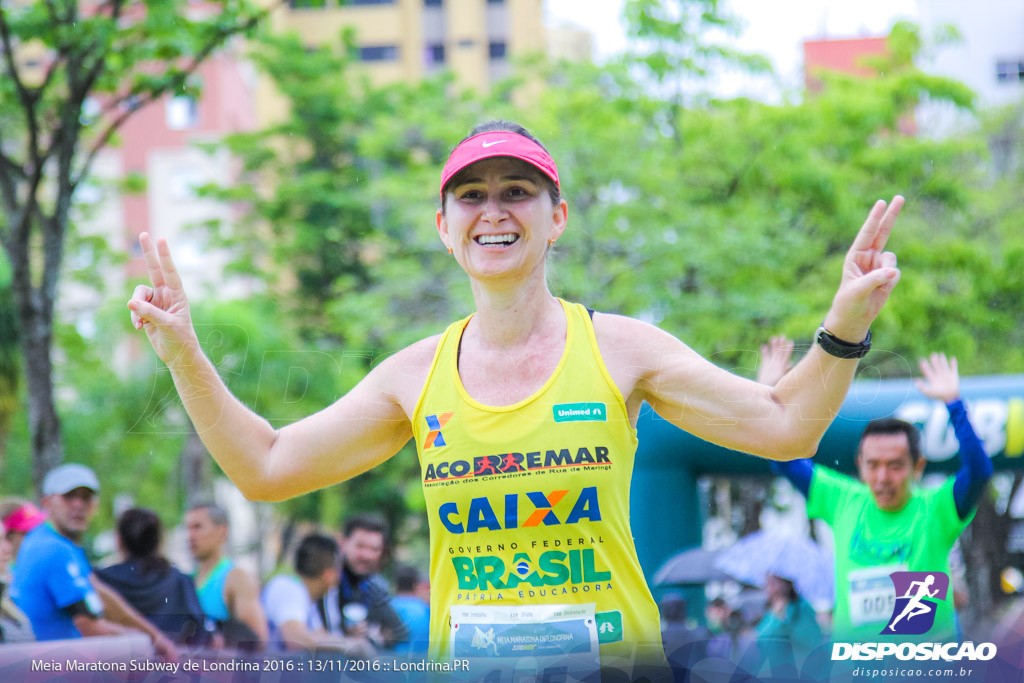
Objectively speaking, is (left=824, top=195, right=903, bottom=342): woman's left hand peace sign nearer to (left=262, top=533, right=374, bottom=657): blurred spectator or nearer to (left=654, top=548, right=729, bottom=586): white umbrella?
(left=262, top=533, right=374, bottom=657): blurred spectator

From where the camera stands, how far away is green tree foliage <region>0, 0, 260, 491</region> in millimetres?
6660

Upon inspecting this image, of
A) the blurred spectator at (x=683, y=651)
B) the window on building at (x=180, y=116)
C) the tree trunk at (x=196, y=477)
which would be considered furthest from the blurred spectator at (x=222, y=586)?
the window on building at (x=180, y=116)

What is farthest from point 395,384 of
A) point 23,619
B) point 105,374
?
point 105,374

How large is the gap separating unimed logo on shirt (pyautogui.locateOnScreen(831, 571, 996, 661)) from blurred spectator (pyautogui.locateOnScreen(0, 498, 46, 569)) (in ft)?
12.6

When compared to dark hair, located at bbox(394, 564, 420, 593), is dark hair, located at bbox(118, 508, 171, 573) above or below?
above

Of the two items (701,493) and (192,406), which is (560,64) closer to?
(701,493)

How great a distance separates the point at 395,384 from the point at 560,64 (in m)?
11.6

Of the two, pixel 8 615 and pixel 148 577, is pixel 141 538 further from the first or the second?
pixel 8 615

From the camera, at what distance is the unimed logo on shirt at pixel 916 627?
61.9 inches

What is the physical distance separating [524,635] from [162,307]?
897mm

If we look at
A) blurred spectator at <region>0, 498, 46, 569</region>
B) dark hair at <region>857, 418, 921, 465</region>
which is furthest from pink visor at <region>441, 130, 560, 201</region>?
blurred spectator at <region>0, 498, 46, 569</region>

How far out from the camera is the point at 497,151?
198cm

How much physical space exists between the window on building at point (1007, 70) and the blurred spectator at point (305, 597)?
23951 mm

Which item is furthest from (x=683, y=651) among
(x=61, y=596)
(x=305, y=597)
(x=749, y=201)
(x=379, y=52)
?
(x=379, y=52)
